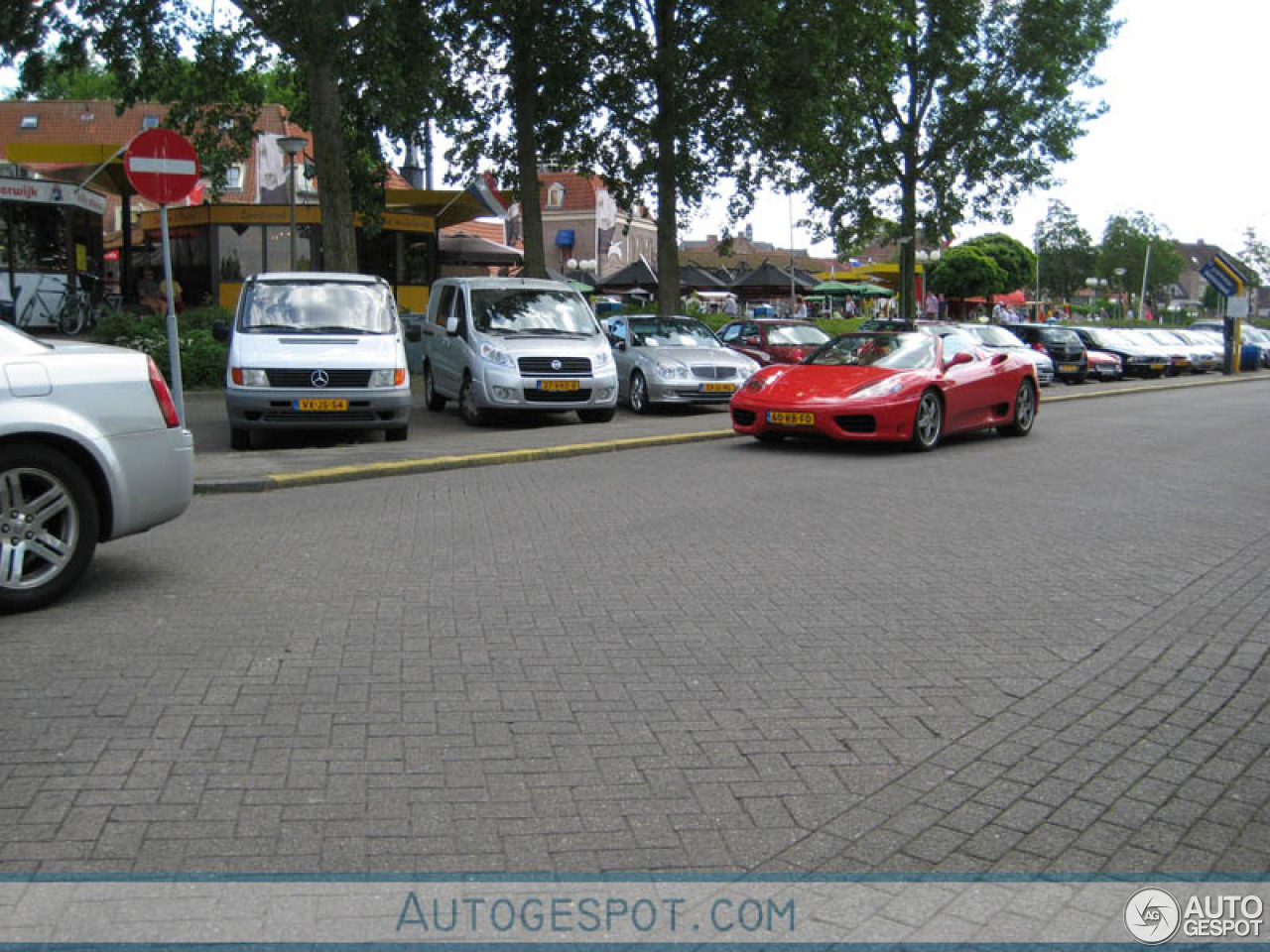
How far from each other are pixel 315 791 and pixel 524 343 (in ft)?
40.3

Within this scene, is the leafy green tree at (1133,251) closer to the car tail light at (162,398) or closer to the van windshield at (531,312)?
the van windshield at (531,312)

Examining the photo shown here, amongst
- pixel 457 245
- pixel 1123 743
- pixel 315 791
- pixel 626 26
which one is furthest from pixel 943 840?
pixel 457 245

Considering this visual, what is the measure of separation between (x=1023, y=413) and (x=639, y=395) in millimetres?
5782

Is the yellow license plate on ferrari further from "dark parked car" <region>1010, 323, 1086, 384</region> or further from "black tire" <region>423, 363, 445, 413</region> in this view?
"dark parked car" <region>1010, 323, 1086, 384</region>

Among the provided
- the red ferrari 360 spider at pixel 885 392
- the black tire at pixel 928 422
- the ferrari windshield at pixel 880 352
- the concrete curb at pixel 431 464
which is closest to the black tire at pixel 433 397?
the concrete curb at pixel 431 464

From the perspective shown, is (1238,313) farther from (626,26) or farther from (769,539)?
(769,539)

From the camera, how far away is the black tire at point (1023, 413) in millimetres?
14906

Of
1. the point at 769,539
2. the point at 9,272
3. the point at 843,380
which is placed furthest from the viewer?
the point at 9,272

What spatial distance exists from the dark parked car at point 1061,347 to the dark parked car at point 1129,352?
242cm

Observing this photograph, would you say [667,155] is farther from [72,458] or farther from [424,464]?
[72,458]

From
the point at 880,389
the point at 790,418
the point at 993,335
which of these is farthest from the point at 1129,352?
the point at 790,418

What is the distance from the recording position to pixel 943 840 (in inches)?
133

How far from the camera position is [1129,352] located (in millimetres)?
32156

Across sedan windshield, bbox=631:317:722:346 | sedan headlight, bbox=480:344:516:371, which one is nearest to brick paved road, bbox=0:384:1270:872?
sedan headlight, bbox=480:344:516:371
